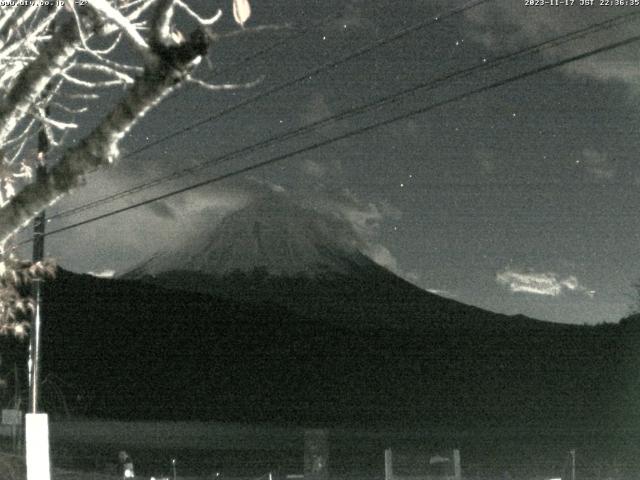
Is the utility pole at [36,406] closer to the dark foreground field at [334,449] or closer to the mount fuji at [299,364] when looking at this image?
the dark foreground field at [334,449]

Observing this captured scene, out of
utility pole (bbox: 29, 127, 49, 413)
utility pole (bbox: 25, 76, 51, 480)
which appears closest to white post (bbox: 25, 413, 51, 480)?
utility pole (bbox: 25, 76, 51, 480)

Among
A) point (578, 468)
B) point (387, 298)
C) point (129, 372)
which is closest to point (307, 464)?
point (578, 468)

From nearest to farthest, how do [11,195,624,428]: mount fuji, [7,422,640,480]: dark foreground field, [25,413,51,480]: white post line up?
[25,413,51,480]: white post → [7,422,640,480]: dark foreground field → [11,195,624,428]: mount fuji

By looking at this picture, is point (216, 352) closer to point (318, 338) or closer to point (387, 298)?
point (318, 338)

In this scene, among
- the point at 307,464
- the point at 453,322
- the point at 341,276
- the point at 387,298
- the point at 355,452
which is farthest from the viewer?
the point at 341,276

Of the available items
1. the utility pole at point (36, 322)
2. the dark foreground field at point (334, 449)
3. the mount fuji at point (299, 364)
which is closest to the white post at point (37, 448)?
the utility pole at point (36, 322)

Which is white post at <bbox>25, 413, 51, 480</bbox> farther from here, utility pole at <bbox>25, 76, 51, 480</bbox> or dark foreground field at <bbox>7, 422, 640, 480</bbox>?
dark foreground field at <bbox>7, 422, 640, 480</bbox>

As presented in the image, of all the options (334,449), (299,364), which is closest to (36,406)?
(334,449)

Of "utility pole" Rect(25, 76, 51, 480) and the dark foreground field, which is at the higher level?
"utility pole" Rect(25, 76, 51, 480)
